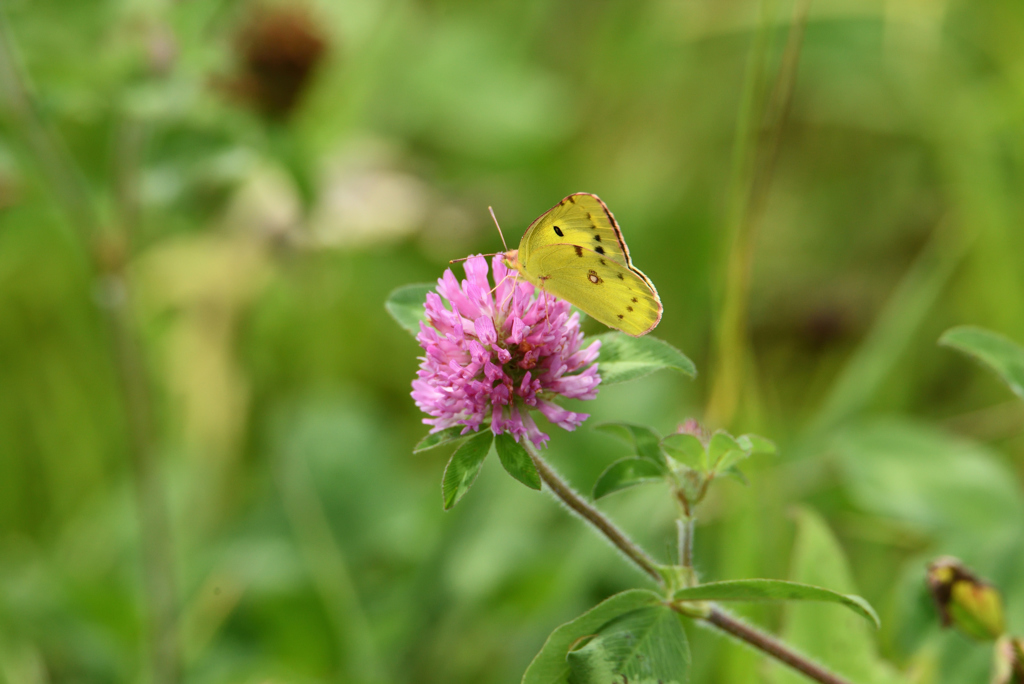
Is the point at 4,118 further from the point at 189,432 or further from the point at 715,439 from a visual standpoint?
the point at 715,439

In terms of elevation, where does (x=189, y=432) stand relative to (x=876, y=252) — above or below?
below

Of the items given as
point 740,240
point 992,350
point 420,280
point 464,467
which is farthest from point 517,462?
point 420,280

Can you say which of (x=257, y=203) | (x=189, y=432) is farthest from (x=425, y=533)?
(x=257, y=203)

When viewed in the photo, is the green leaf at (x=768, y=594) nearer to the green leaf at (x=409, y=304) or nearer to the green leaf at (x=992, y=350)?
the green leaf at (x=992, y=350)

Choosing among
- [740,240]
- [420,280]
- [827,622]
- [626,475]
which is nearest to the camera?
[626,475]

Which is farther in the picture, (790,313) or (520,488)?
(790,313)

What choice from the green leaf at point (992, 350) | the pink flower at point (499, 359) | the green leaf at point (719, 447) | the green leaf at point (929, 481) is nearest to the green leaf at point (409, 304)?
the pink flower at point (499, 359)

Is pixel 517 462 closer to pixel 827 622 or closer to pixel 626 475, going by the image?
pixel 626 475

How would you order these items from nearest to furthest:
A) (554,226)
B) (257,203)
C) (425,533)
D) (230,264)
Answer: (554,226) < (425,533) < (230,264) < (257,203)
